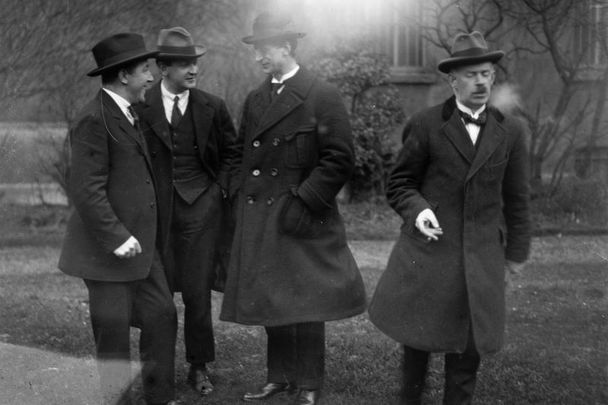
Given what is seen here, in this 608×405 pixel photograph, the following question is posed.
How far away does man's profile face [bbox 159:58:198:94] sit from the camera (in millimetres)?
5395

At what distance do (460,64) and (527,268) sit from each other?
4.66 m

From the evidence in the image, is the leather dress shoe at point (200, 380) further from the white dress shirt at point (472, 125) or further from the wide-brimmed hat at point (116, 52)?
the white dress shirt at point (472, 125)

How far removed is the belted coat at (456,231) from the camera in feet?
14.9

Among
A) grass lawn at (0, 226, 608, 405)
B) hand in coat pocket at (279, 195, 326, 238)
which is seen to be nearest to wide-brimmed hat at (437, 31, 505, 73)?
hand in coat pocket at (279, 195, 326, 238)

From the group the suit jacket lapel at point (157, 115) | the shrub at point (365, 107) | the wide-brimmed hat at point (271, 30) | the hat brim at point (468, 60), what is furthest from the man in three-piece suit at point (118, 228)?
the shrub at point (365, 107)

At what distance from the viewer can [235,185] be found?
5387 mm

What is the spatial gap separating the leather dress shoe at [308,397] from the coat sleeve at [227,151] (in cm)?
117

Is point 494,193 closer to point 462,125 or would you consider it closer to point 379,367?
point 462,125

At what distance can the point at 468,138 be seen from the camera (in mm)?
4555

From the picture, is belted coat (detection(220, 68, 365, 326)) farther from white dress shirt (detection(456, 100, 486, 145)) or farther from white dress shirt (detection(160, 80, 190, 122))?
white dress shirt (detection(456, 100, 486, 145))

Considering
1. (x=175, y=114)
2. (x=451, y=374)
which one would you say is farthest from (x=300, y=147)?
(x=451, y=374)

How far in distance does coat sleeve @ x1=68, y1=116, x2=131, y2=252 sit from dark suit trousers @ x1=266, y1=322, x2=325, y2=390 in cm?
111

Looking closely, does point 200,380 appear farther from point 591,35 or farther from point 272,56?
point 591,35

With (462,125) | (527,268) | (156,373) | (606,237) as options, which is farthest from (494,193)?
(606,237)
